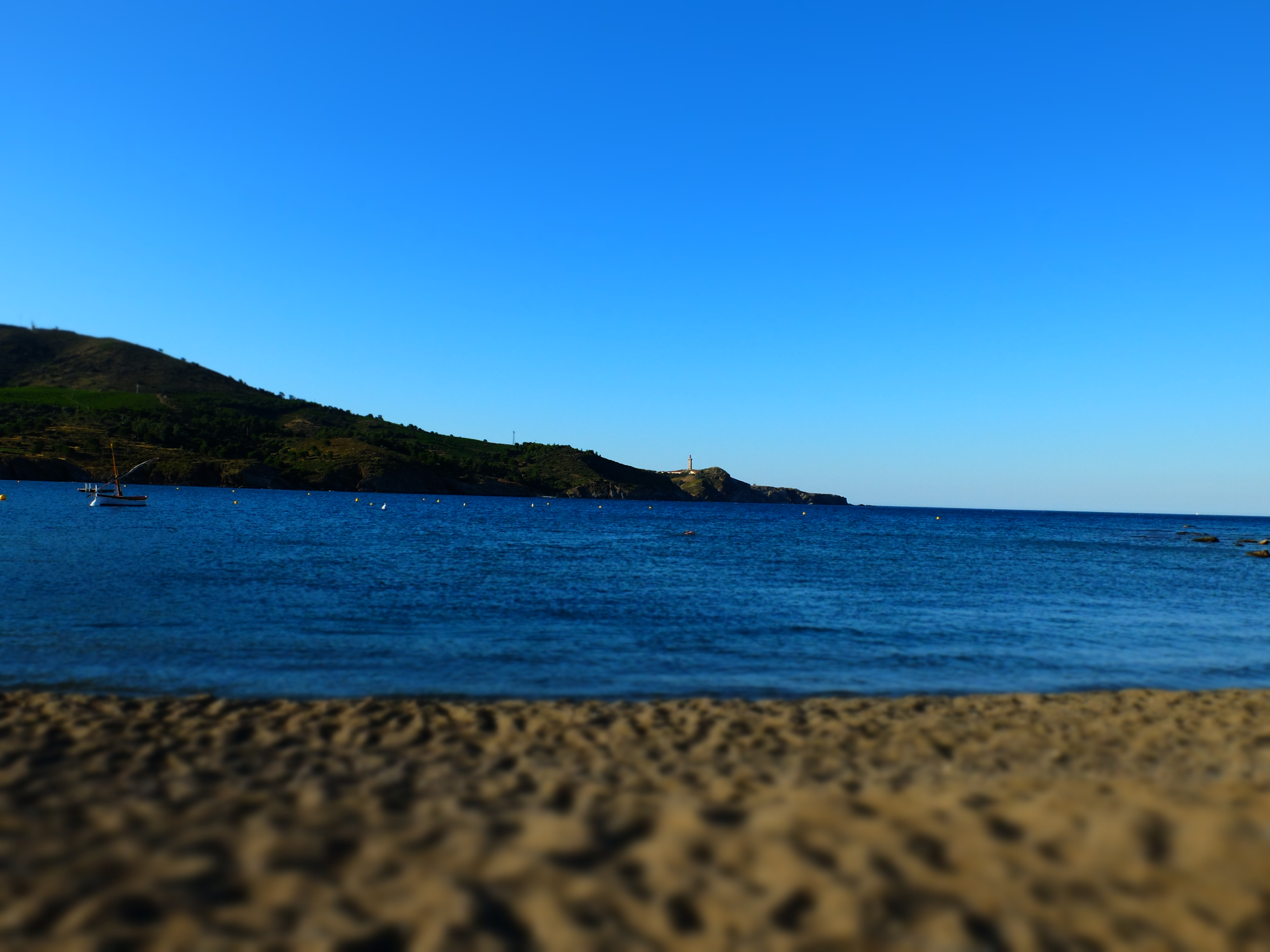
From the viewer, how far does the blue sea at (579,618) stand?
54.6ft

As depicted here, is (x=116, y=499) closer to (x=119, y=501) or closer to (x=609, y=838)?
(x=119, y=501)

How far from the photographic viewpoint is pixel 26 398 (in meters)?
182

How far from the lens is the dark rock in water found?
139750 mm

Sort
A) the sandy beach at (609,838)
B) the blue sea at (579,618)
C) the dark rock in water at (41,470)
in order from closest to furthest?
1. the sandy beach at (609,838)
2. the blue sea at (579,618)
3. the dark rock in water at (41,470)

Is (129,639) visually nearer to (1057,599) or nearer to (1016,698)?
(1016,698)

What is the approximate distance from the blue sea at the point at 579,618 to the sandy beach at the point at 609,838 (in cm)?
438

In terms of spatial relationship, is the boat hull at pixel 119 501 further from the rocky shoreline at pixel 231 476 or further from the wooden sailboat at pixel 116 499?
the rocky shoreline at pixel 231 476

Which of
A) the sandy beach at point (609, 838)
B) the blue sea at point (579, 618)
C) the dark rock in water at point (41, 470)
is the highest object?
the dark rock in water at point (41, 470)

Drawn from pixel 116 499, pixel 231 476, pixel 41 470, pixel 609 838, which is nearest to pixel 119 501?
pixel 116 499

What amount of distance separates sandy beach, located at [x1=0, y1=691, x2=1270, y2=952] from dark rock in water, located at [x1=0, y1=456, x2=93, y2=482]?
165 metres

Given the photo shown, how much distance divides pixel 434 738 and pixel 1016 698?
11.5 meters

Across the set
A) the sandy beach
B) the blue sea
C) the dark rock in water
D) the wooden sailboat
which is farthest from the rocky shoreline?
the sandy beach

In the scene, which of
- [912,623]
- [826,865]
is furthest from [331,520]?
[826,865]

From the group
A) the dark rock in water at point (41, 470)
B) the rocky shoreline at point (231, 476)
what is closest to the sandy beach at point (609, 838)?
the rocky shoreline at point (231, 476)
